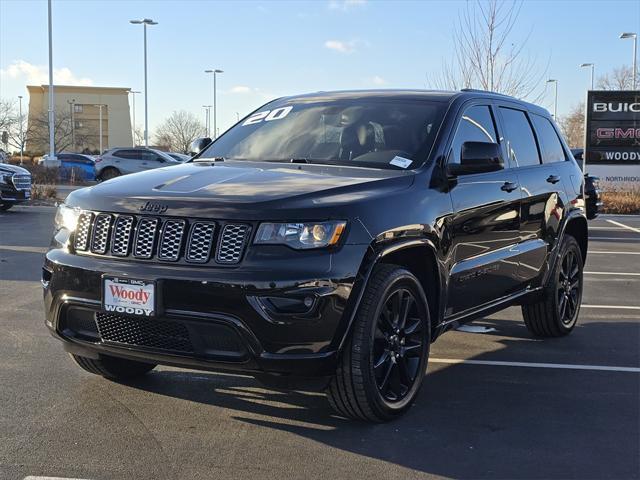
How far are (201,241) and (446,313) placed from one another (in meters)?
1.73

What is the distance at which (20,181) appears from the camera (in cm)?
1731

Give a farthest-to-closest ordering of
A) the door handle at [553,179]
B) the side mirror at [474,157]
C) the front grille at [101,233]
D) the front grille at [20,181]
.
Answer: the front grille at [20,181], the door handle at [553,179], the side mirror at [474,157], the front grille at [101,233]

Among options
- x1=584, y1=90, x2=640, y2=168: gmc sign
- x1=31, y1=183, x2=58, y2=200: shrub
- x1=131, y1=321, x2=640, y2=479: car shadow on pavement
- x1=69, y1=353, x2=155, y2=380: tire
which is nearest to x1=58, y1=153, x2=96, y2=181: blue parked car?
x1=31, y1=183, x2=58, y2=200: shrub

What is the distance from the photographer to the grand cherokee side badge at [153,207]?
3768 mm

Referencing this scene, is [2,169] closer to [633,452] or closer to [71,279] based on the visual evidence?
[71,279]

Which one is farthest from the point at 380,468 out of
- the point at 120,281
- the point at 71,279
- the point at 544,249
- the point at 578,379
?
A: the point at 544,249

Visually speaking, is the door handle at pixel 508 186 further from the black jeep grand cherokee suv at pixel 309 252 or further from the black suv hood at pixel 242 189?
the black suv hood at pixel 242 189

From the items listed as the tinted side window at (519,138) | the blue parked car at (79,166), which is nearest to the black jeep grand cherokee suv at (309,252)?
the tinted side window at (519,138)

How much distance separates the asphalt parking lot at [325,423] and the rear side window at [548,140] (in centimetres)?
158

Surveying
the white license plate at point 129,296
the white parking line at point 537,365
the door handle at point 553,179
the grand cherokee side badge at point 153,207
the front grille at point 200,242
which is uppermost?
the door handle at point 553,179

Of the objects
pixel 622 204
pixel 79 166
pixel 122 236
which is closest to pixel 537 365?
pixel 122 236

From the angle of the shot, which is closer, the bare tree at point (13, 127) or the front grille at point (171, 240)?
the front grille at point (171, 240)

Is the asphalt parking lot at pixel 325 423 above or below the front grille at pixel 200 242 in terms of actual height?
below

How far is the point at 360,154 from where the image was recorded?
479 cm
